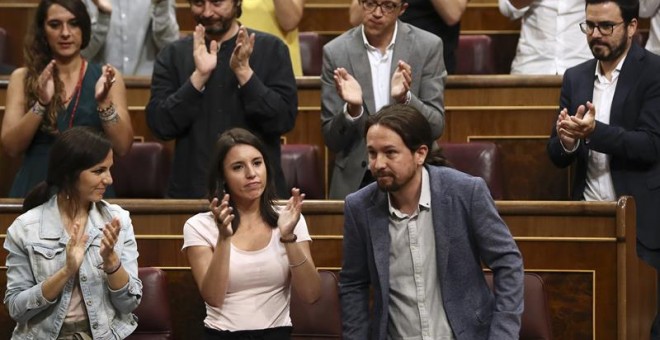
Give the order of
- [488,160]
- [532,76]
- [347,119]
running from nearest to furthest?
1. [347,119]
2. [488,160]
3. [532,76]

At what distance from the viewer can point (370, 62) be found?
3.03 m

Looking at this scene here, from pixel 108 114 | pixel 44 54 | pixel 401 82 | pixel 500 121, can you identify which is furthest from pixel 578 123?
pixel 44 54

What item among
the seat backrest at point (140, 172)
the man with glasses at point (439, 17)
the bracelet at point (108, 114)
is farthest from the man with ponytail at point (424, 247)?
the man with glasses at point (439, 17)

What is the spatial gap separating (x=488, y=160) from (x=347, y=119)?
1.59 feet

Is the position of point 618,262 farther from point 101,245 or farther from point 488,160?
point 101,245

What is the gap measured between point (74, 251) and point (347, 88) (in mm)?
824

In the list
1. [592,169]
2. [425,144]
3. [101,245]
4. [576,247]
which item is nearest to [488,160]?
[592,169]

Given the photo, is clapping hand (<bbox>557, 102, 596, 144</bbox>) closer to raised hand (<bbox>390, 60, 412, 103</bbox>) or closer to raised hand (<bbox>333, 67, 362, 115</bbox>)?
raised hand (<bbox>390, 60, 412, 103</bbox>)

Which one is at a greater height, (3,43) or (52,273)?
(3,43)

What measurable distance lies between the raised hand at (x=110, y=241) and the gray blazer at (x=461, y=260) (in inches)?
17.2

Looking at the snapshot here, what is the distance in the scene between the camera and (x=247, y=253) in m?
2.37

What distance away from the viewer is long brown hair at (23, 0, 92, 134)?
115 inches

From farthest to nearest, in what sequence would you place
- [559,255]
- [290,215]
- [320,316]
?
[559,255]
[320,316]
[290,215]

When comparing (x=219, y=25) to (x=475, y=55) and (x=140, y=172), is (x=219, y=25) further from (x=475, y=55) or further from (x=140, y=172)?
(x=475, y=55)
